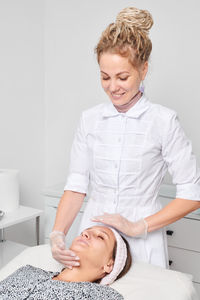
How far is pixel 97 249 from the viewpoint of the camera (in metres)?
1.38

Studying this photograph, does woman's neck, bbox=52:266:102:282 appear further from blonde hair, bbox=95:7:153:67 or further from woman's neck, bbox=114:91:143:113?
blonde hair, bbox=95:7:153:67

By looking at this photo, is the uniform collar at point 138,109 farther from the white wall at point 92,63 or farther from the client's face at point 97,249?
the white wall at point 92,63

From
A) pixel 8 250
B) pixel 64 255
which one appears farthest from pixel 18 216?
pixel 64 255

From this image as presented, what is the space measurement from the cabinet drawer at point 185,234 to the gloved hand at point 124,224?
2.57 feet

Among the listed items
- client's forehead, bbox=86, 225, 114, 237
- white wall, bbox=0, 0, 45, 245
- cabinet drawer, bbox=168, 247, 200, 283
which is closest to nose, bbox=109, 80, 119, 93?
client's forehead, bbox=86, 225, 114, 237

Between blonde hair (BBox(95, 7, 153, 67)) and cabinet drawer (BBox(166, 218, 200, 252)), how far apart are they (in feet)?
3.65

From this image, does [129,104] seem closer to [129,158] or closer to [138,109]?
[138,109]

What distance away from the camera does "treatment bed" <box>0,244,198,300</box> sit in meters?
1.26

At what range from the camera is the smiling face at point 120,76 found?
1.27 meters

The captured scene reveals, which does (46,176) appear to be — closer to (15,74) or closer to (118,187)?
(15,74)

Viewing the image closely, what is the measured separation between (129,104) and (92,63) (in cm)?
137

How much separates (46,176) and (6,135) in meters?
0.57

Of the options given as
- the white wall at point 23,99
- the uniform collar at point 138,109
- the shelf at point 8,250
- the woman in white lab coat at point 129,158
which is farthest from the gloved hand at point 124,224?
the white wall at point 23,99

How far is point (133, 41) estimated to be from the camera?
1.26m
